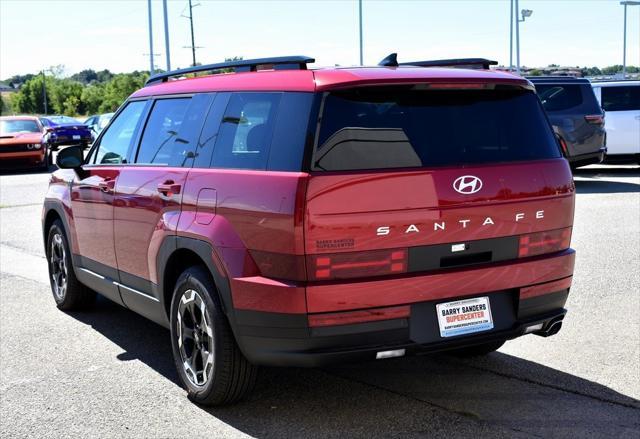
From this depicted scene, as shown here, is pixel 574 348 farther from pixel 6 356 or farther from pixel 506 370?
pixel 6 356

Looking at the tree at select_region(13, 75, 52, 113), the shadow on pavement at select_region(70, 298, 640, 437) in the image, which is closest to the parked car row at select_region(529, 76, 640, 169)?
the shadow on pavement at select_region(70, 298, 640, 437)

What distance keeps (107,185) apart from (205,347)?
1.76 metres

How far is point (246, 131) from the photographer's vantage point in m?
4.53

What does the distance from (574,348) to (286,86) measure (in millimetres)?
2816

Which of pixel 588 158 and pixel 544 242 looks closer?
pixel 544 242

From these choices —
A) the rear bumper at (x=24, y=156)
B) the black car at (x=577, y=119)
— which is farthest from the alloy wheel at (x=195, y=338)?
the rear bumper at (x=24, y=156)

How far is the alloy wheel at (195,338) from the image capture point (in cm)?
463

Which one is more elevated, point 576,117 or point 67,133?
point 576,117

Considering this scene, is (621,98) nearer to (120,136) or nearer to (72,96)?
(120,136)

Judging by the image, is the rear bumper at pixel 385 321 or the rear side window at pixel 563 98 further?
the rear side window at pixel 563 98

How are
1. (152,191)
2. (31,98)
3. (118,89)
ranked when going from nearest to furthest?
1. (152,191)
2. (118,89)
3. (31,98)

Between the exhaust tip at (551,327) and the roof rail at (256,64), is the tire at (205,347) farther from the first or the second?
the exhaust tip at (551,327)

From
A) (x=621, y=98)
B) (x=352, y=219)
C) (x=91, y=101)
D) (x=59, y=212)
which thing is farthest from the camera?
(x=91, y=101)

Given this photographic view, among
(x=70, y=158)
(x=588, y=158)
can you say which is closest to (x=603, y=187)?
(x=588, y=158)
